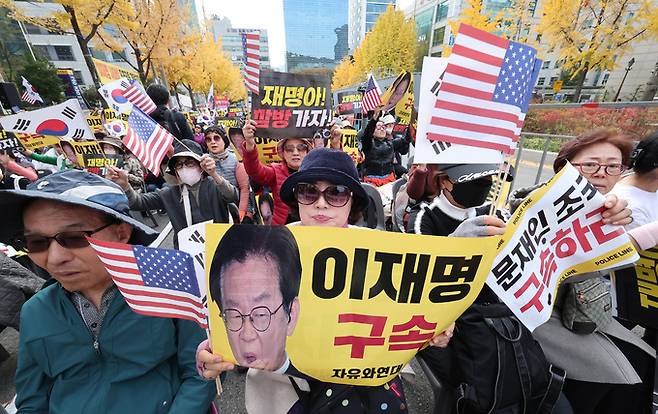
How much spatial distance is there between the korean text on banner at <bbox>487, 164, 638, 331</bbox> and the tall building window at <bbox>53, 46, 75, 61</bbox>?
183 ft

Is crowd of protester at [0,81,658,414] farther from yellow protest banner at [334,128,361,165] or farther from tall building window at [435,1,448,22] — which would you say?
tall building window at [435,1,448,22]

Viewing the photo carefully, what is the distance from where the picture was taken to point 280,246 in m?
1.00

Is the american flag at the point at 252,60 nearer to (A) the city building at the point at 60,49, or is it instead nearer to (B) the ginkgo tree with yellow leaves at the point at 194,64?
(B) the ginkgo tree with yellow leaves at the point at 194,64

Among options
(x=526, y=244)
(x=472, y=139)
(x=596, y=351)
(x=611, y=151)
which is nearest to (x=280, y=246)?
(x=526, y=244)

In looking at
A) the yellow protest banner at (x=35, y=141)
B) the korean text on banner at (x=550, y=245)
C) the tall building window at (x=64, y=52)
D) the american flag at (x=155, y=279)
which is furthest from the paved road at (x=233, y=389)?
the tall building window at (x=64, y=52)

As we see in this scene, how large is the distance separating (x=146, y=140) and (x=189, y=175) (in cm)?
52

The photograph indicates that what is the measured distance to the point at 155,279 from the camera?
3.71 feet

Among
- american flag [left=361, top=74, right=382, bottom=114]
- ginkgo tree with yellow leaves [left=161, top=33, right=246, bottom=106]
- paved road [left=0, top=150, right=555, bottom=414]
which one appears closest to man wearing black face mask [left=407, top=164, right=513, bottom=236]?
paved road [left=0, top=150, right=555, bottom=414]

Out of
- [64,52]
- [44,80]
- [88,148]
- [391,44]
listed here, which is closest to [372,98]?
[88,148]

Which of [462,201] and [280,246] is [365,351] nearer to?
[280,246]

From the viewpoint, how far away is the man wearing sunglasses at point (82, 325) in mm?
1225

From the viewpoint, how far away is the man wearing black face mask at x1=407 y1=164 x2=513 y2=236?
1993mm

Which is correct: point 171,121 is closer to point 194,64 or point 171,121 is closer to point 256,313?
point 256,313

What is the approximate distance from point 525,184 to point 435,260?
7.57m
